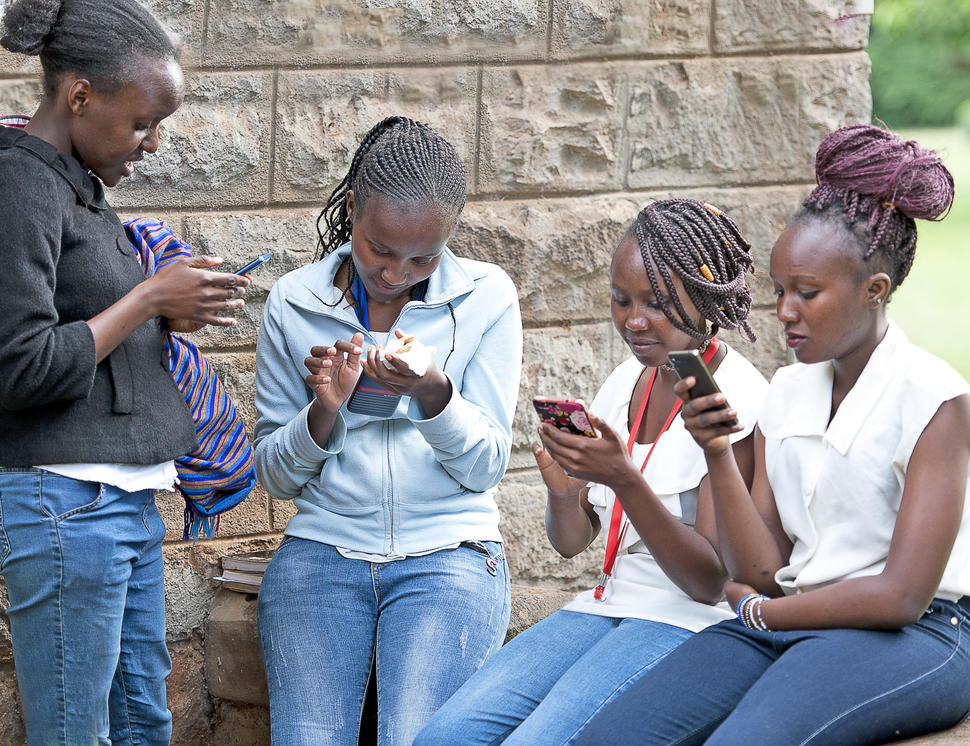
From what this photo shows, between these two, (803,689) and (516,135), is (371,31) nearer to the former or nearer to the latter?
(516,135)

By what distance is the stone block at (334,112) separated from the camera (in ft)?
12.2

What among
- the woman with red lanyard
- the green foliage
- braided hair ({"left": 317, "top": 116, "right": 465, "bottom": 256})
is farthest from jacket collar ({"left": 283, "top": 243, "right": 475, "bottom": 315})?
the green foliage

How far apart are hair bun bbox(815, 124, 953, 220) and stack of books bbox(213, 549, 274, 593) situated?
6.77 feet

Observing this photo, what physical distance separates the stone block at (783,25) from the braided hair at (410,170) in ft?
4.31

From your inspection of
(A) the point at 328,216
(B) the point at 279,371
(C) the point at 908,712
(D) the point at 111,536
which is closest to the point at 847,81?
(A) the point at 328,216

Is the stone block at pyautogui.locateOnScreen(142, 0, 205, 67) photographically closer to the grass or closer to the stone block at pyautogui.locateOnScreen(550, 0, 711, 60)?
the stone block at pyautogui.locateOnScreen(550, 0, 711, 60)

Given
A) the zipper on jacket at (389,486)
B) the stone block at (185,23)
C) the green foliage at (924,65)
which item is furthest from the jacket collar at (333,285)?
the green foliage at (924,65)

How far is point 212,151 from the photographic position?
12.0 ft

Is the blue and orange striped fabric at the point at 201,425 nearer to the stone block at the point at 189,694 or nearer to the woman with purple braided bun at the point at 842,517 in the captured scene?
the stone block at the point at 189,694

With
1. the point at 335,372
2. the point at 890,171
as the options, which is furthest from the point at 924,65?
the point at 335,372

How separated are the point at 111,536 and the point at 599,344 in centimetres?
188

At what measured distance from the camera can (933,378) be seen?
92.0 inches

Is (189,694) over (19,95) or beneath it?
beneath

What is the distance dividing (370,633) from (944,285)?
17401mm
